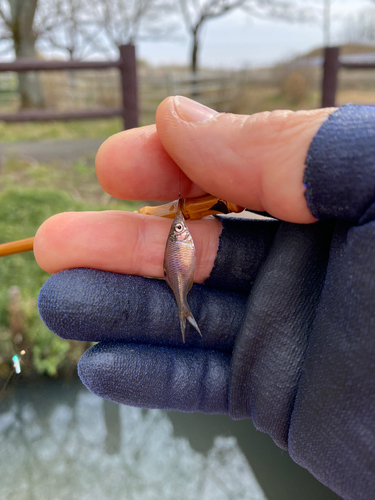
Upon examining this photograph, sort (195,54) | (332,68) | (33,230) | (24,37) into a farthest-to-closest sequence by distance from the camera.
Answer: (195,54) → (24,37) → (332,68) → (33,230)

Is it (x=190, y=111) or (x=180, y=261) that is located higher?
(x=190, y=111)

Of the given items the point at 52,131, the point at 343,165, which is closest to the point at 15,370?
the point at 343,165

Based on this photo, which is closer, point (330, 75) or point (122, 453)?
point (122, 453)

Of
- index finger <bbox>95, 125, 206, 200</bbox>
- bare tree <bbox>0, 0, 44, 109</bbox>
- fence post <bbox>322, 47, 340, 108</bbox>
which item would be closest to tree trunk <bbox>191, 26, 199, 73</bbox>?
bare tree <bbox>0, 0, 44, 109</bbox>

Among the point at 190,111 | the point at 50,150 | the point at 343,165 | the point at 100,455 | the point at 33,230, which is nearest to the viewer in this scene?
the point at 343,165

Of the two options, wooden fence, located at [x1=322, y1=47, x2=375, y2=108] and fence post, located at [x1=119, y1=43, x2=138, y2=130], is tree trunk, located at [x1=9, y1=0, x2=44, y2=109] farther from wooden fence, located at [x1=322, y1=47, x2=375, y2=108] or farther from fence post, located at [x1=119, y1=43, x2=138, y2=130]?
wooden fence, located at [x1=322, y1=47, x2=375, y2=108]

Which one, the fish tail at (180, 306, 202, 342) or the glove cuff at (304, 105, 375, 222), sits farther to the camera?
the fish tail at (180, 306, 202, 342)

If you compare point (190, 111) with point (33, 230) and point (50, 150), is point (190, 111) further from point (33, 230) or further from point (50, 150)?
point (50, 150)
